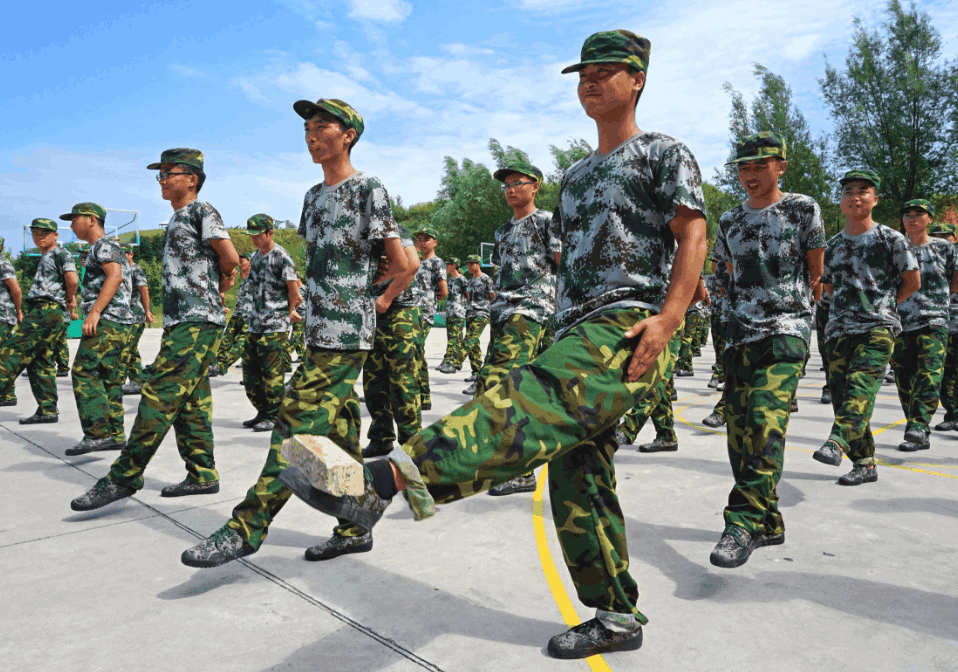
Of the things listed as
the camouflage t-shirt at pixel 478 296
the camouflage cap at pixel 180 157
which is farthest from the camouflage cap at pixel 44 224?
the camouflage t-shirt at pixel 478 296

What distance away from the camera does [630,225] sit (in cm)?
228

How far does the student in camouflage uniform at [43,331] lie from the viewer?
23.2 feet

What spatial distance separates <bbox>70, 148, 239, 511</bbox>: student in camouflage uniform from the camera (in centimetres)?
387

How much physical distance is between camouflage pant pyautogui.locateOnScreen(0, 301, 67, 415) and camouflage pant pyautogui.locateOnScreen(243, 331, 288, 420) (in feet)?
7.88

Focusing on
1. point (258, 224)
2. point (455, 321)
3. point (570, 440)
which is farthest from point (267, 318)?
point (455, 321)

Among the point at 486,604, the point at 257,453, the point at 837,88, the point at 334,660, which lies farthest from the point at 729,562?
the point at 837,88

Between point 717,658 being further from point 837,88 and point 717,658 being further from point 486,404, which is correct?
point 837,88

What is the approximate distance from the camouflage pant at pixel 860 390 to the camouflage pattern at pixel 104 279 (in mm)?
5573

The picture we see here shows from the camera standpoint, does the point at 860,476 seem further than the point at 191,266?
Yes

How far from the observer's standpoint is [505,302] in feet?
15.5

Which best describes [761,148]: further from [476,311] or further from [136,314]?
[476,311]

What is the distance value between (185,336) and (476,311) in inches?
345

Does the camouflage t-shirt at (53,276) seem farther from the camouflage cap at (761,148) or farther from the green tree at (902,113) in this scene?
the green tree at (902,113)

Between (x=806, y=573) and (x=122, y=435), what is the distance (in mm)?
5320
